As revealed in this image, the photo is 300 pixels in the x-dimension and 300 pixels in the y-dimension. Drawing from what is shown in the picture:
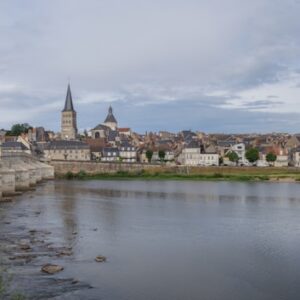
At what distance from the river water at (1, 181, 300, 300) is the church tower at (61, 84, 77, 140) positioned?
89232 mm

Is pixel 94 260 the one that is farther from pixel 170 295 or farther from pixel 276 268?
pixel 276 268

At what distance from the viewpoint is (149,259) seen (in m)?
21.1

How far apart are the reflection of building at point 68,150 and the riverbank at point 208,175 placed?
47.8 ft

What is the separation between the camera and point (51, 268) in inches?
733

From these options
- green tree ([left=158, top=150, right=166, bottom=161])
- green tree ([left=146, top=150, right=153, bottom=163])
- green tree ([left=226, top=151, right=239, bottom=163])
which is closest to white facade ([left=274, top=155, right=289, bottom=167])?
green tree ([left=226, top=151, right=239, bottom=163])

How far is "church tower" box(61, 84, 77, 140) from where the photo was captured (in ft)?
433

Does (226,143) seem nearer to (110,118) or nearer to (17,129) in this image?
(17,129)

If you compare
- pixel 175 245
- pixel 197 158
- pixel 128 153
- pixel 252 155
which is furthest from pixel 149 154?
pixel 175 245

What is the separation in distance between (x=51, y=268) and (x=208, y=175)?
6272 cm

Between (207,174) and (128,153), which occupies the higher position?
(128,153)

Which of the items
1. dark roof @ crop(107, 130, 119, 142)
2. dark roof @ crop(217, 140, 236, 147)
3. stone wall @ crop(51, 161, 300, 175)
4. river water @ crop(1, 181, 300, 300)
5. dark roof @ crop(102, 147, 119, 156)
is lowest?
river water @ crop(1, 181, 300, 300)

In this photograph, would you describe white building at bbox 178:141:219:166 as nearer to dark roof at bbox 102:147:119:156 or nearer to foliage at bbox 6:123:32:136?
dark roof at bbox 102:147:119:156

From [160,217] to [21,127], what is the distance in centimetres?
10289

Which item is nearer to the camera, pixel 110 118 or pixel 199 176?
pixel 199 176
